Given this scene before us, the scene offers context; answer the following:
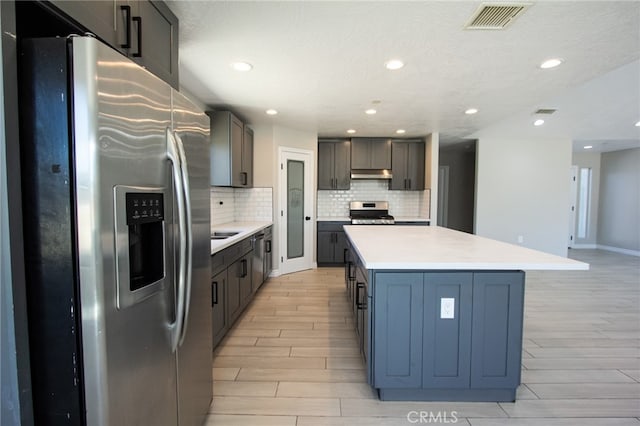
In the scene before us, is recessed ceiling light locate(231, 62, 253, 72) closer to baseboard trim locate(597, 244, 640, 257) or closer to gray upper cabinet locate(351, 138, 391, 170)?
gray upper cabinet locate(351, 138, 391, 170)

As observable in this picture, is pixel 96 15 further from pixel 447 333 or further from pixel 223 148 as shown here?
pixel 223 148

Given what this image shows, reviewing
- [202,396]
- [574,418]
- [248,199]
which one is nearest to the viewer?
[202,396]

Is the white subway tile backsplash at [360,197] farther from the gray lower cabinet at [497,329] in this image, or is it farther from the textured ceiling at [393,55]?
the gray lower cabinet at [497,329]

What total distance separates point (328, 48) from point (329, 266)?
3874 millimetres

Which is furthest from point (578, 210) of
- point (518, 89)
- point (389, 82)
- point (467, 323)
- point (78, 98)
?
point (78, 98)

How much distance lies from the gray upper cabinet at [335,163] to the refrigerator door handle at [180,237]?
453cm

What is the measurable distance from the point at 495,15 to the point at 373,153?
382cm

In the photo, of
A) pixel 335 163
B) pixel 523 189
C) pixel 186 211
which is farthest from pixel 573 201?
pixel 186 211

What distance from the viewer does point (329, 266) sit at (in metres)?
5.41

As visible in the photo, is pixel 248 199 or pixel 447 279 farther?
pixel 248 199

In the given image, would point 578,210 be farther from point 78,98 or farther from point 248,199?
point 78,98

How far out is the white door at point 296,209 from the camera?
479cm

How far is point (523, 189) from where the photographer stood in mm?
5988

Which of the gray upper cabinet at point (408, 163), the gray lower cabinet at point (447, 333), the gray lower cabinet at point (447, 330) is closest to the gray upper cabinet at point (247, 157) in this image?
the gray upper cabinet at point (408, 163)
